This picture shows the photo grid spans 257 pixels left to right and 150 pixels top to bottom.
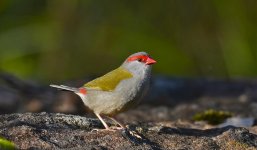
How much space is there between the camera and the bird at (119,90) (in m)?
6.10

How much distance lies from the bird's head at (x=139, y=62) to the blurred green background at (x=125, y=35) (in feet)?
18.8

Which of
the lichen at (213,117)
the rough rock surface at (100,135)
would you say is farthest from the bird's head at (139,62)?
the lichen at (213,117)

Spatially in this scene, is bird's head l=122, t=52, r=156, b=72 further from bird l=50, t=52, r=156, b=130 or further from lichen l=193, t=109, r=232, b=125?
lichen l=193, t=109, r=232, b=125

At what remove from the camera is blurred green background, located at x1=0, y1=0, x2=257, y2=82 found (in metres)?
12.4

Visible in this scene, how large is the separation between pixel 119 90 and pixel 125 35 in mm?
6921

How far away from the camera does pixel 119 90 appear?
6148mm

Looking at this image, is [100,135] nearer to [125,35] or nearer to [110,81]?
[110,81]

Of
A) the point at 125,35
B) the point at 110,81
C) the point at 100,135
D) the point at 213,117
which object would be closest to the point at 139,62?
the point at 110,81

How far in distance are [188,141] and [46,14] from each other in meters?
7.81

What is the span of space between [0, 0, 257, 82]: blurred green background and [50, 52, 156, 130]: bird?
5879 mm

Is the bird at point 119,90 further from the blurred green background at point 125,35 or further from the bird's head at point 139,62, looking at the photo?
the blurred green background at point 125,35

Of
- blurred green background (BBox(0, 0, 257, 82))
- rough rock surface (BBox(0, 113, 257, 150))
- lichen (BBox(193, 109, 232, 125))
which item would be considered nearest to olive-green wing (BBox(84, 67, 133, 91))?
rough rock surface (BBox(0, 113, 257, 150))

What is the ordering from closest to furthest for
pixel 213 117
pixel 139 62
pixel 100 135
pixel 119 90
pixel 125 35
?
pixel 100 135 → pixel 119 90 → pixel 139 62 → pixel 213 117 → pixel 125 35

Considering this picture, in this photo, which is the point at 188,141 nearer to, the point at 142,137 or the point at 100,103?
the point at 142,137
